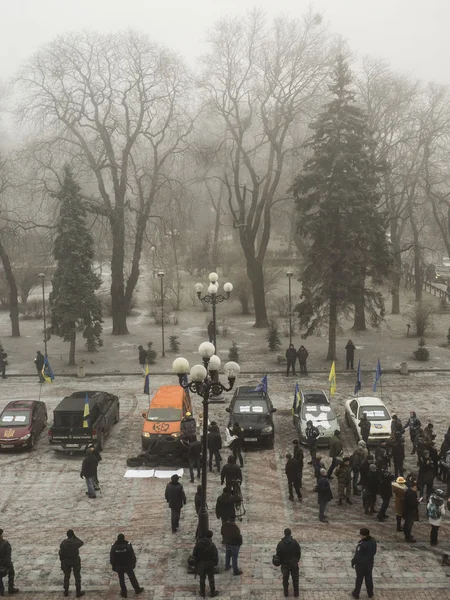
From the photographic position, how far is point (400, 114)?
153ft

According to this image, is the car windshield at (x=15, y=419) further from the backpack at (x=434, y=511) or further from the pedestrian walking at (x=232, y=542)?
the backpack at (x=434, y=511)

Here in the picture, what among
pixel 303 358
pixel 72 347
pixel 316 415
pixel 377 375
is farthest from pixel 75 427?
pixel 72 347

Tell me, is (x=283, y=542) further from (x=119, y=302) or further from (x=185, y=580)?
(x=119, y=302)

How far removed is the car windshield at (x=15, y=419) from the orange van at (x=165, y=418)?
13.2ft

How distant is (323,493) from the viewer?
16.7 m

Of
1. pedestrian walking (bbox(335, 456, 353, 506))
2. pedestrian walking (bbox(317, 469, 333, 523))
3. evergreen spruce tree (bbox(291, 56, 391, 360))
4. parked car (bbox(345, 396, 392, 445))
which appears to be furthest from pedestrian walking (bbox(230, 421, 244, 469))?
evergreen spruce tree (bbox(291, 56, 391, 360))

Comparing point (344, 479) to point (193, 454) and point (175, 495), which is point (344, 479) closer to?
point (193, 454)

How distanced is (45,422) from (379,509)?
12876 mm

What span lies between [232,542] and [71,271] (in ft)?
79.7

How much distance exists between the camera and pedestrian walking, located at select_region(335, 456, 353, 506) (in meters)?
17.7

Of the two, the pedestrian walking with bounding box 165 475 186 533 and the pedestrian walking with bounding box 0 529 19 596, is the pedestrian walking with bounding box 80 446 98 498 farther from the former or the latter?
the pedestrian walking with bounding box 0 529 19 596

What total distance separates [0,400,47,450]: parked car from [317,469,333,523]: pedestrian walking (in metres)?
10.4

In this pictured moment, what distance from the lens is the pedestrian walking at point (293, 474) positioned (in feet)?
58.9

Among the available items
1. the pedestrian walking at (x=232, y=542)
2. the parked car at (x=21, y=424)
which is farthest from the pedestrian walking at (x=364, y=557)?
the parked car at (x=21, y=424)
